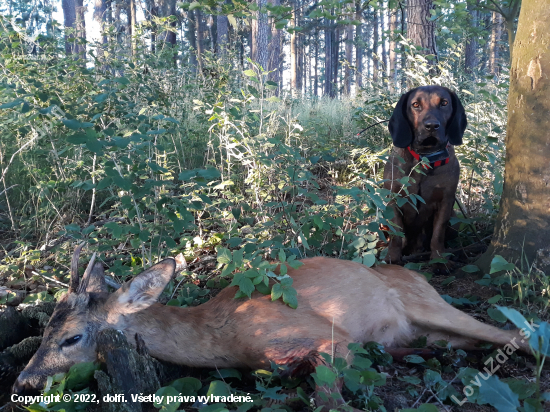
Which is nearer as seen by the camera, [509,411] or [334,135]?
[509,411]

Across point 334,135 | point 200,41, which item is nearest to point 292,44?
point 200,41

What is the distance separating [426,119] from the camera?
4.20m

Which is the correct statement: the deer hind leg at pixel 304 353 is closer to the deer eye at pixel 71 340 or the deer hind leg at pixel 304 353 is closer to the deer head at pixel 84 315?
the deer head at pixel 84 315

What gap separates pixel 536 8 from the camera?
3.31 meters

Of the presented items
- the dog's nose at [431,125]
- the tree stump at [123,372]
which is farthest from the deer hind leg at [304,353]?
the dog's nose at [431,125]

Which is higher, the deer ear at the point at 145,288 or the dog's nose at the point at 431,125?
the dog's nose at the point at 431,125

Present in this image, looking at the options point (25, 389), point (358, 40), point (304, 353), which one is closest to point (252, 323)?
point (304, 353)

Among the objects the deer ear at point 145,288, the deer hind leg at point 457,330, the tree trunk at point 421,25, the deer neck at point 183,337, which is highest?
the tree trunk at point 421,25

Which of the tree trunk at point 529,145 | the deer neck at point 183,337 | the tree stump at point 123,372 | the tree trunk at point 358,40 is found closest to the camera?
the tree stump at point 123,372

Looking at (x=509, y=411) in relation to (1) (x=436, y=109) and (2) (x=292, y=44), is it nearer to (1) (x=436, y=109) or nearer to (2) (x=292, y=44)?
(1) (x=436, y=109)

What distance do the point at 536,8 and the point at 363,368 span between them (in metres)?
2.89

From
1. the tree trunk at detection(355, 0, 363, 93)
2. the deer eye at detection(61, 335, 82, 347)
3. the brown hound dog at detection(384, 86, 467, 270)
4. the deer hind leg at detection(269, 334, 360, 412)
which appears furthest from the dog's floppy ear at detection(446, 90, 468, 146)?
the deer eye at detection(61, 335, 82, 347)

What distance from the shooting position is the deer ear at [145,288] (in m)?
2.56

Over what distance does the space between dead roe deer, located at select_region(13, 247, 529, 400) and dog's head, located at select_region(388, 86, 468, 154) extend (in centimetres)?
180
